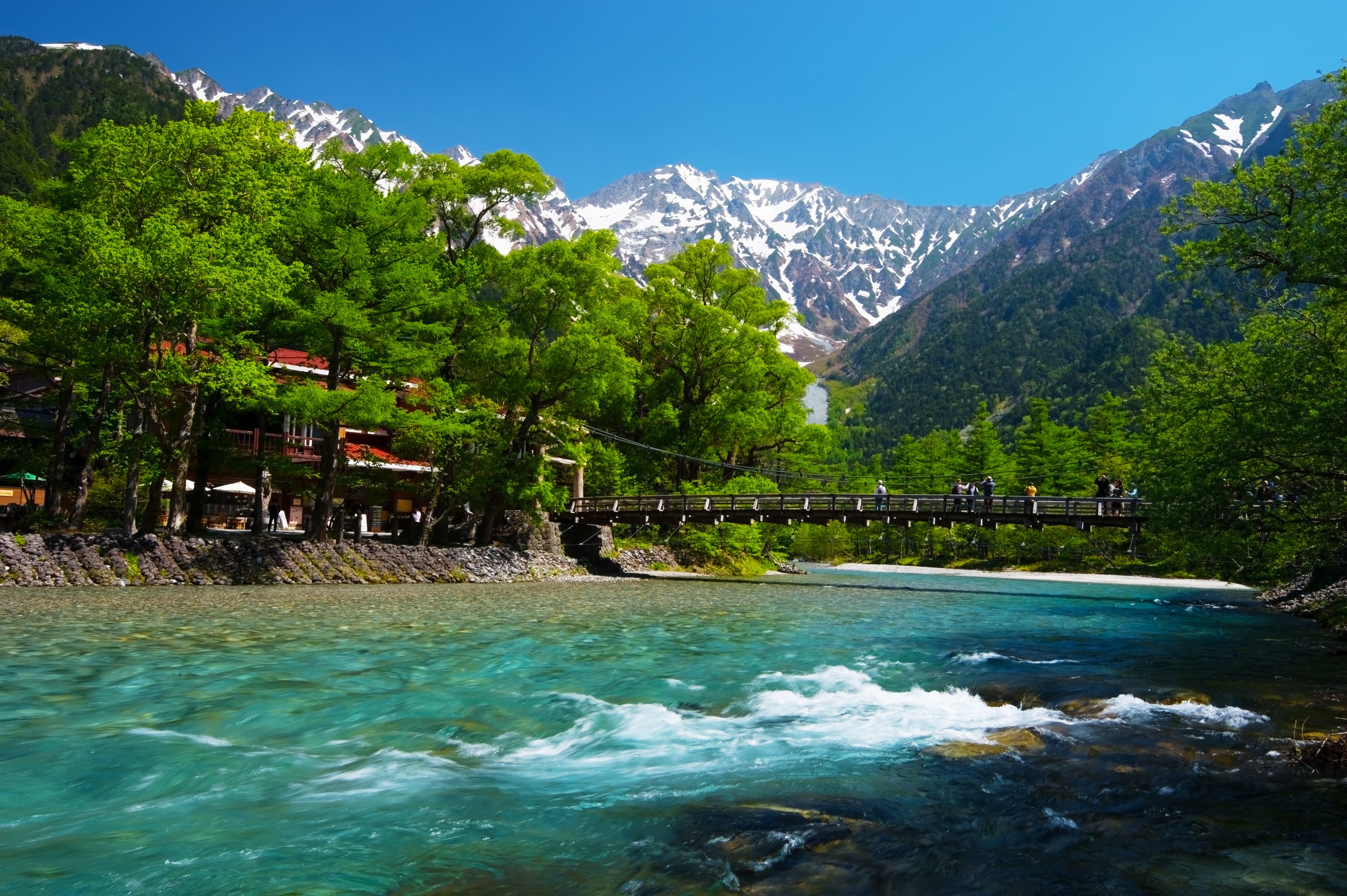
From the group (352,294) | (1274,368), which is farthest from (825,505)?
(1274,368)

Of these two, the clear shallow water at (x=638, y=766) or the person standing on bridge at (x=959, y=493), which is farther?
the person standing on bridge at (x=959, y=493)

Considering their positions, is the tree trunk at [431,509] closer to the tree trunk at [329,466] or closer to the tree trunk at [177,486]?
the tree trunk at [329,466]

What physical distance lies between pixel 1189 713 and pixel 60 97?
172090mm

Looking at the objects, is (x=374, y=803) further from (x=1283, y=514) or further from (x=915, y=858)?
(x=1283, y=514)

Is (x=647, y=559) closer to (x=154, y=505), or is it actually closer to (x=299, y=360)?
(x=299, y=360)

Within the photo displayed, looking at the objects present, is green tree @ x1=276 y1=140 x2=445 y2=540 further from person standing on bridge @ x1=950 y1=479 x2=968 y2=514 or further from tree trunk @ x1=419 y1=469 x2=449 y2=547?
person standing on bridge @ x1=950 y1=479 x2=968 y2=514

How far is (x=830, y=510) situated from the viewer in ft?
109

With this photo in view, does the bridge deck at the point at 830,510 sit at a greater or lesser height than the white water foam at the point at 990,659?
greater

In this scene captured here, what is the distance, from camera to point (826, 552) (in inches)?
3118

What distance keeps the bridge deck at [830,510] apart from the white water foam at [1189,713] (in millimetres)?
22521

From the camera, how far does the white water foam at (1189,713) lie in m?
7.93

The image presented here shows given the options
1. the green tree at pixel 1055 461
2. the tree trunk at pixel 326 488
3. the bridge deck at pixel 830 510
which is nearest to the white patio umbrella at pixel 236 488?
the tree trunk at pixel 326 488

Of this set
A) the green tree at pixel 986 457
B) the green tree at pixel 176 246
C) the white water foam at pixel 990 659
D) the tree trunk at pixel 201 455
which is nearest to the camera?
the white water foam at pixel 990 659

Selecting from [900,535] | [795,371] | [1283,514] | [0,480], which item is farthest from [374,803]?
[900,535]
